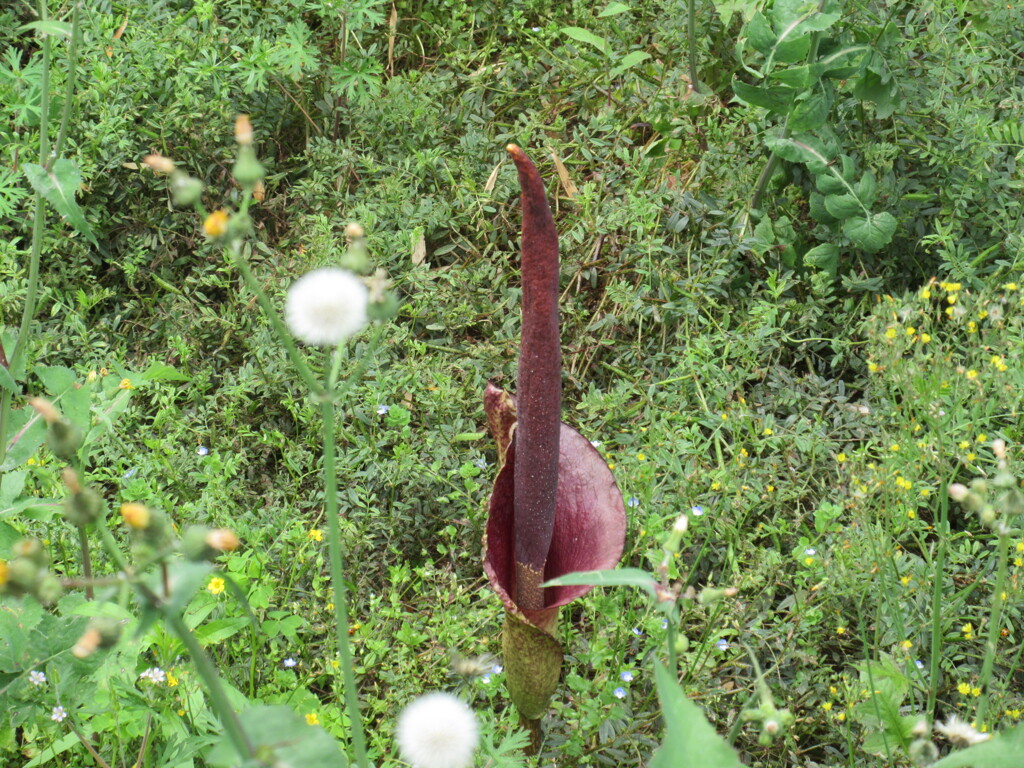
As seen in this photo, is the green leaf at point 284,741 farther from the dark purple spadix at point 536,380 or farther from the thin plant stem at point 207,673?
the dark purple spadix at point 536,380

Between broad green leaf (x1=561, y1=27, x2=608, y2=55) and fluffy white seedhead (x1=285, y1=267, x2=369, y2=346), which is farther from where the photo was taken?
broad green leaf (x1=561, y1=27, x2=608, y2=55)

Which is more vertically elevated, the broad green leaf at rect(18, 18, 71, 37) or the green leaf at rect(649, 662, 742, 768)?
the broad green leaf at rect(18, 18, 71, 37)

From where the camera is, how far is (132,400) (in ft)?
8.63

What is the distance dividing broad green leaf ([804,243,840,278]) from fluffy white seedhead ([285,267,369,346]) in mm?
1846

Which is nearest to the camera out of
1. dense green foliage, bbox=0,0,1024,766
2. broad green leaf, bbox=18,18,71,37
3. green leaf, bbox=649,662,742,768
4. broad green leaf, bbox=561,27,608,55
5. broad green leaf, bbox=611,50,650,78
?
green leaf, bbox=649,662,742,768

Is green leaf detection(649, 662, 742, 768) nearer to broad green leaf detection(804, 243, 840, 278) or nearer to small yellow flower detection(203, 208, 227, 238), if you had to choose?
small yellow flower detection(203, 208, 227, 238)

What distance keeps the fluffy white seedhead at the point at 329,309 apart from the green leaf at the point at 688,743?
1.40ft

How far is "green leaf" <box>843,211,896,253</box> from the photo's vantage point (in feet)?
8.18

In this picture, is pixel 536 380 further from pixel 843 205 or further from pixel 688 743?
pixel 843 205

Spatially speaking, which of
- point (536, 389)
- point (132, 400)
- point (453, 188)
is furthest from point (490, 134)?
point (536, 389)

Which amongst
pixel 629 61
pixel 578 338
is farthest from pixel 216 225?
pixel 629 61

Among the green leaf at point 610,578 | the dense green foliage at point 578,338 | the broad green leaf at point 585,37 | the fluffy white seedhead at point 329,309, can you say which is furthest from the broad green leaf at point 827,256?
the fluffy white seedhead at point 329,309

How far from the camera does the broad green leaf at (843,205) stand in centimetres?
250

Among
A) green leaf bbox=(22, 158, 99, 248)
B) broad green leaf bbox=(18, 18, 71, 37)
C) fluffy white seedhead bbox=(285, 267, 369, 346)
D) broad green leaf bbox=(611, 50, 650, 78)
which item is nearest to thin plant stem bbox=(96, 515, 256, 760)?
fluffy white seedhead bbox=(285, 267, 369, 346)
